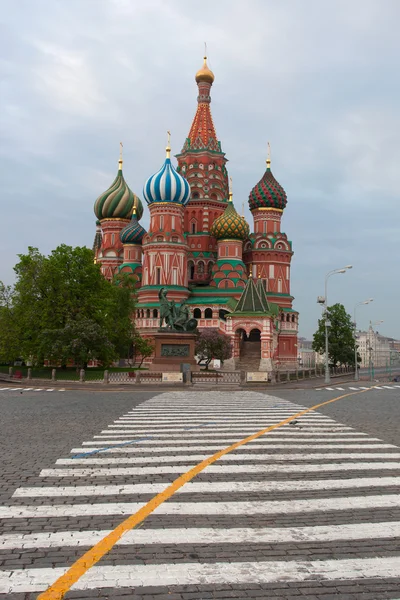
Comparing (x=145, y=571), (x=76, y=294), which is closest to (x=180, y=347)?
(x=76, y=294)

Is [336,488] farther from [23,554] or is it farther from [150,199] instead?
[150,199]

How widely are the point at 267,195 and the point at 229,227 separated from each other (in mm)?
9048

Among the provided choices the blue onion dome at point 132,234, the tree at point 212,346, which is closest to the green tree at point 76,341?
the tree at point 212,346

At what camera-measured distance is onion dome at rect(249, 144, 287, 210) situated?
7169 cm

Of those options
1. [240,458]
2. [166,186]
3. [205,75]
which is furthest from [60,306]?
[205,75]

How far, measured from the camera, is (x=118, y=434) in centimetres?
1217

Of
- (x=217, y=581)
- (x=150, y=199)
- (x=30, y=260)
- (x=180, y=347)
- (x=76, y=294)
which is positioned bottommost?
(x=217, y=581)

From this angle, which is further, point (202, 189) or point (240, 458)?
point (202, 189)

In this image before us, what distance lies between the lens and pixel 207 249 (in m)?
71.1

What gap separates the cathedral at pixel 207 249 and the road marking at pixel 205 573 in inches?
1981

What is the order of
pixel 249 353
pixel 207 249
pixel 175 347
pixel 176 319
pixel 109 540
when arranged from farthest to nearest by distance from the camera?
pixel 207 249, pixel 249 353, pixel 176 319, pixel 175 347, pixel 109 540

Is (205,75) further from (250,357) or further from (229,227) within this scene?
(250,357)

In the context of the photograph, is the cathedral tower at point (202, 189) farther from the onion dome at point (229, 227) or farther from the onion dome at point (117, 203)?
the onion dome at point (117, 203)

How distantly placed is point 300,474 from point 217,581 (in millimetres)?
4162
